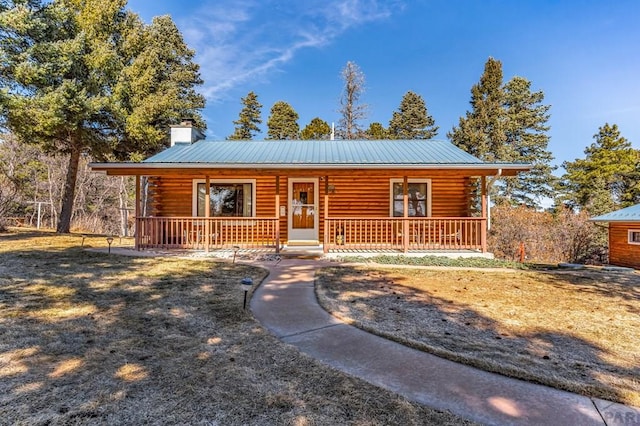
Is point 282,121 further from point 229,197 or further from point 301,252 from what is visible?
point 301,252

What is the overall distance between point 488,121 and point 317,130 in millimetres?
13111

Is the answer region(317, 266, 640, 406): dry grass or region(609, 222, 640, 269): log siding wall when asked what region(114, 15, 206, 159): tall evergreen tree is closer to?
region(317, 266, 640, 406): dry grass

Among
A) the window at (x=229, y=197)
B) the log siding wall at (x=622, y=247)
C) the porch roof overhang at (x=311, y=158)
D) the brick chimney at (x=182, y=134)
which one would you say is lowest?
the log siding wall at (x=622, y=247)

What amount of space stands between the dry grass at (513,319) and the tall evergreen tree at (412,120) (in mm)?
24619

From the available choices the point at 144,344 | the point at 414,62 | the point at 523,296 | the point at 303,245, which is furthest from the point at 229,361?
the point at 414,62

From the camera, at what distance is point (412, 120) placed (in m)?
30.8

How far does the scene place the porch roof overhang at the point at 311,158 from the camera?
9.39 meters

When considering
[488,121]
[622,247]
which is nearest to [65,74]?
[488,121]

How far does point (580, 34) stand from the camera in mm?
13242

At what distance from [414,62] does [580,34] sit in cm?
1372

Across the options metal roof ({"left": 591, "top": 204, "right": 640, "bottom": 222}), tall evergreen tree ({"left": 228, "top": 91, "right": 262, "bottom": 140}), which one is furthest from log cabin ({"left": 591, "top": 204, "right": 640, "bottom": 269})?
tall evergreen tree ({"left": 228, "top": 91, "right": 262, "bottom": 140})

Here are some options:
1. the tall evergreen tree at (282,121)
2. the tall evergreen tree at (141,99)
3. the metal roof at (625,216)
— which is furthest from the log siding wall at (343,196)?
the tall evergreen tree at (282,121)

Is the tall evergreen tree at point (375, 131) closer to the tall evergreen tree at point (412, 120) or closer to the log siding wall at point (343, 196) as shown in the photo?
the tall evergreen tree at point (412, 120)

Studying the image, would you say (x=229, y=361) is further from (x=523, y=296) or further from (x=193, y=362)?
(x=523, y=296)
